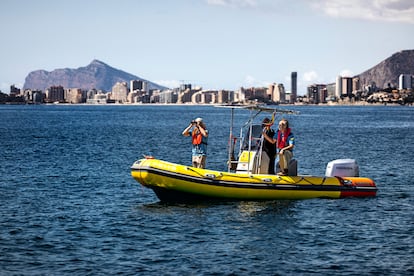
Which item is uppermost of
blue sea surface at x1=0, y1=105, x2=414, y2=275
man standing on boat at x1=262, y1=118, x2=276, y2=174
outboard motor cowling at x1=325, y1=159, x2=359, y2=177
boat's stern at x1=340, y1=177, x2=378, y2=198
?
man standing on boat at x1=262, y1=118, x2=276, y2=174

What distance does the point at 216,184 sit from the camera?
22.4 meters

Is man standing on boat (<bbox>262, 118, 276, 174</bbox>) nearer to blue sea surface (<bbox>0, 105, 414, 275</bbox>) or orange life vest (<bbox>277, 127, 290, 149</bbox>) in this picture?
orange life vest (<bbox>277, 127, 290, 149</bbox>)

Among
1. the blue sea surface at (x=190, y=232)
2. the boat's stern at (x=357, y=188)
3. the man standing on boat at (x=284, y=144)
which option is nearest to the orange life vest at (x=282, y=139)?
the man standing on boat at (x=284, y=144)

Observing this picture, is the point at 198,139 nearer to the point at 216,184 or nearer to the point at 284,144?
the point at 216,184

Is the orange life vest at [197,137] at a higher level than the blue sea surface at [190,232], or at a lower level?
higher

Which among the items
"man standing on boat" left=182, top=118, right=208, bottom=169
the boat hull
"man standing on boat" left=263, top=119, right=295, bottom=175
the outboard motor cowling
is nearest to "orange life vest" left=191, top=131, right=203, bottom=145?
"man standing on boat" left=182, top=118, right=208, bottom=169

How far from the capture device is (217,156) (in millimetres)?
43344

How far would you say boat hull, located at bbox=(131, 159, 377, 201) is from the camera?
22219 millimetres

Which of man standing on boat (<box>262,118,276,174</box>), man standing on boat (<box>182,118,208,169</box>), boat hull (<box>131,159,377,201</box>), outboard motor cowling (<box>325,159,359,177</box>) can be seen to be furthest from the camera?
outboard motor cowling (<box>325,159,359,177</box>)

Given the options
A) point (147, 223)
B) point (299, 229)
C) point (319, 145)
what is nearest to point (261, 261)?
point (299, 229)

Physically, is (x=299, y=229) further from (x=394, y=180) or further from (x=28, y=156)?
(x=28, y=156)

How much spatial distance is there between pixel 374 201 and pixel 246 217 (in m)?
5.35

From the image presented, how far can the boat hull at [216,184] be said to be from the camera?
22.2m

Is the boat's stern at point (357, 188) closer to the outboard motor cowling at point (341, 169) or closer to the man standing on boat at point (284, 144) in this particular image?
the outboard motor cowling at point (341, 169)
